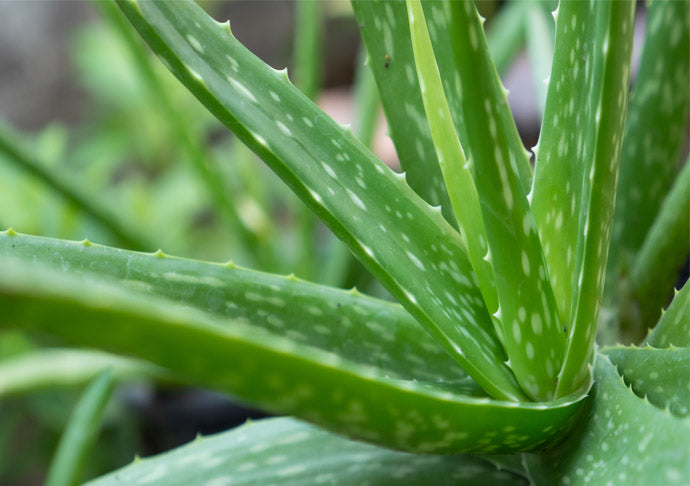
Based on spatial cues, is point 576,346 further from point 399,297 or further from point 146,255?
point 146,255

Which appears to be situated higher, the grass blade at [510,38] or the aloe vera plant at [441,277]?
the aloe vera plant at [441,277]

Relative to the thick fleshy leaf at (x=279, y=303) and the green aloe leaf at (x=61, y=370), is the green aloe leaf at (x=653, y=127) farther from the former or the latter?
the green aloe leaf at (x=61, y=370)

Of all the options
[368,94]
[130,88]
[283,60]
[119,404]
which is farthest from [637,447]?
[283,60]

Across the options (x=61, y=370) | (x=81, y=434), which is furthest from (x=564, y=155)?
(x=61, y=370)

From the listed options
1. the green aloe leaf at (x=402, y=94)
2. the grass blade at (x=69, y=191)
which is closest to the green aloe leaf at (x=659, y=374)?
the green aloe leaf at (x=402, y=94)

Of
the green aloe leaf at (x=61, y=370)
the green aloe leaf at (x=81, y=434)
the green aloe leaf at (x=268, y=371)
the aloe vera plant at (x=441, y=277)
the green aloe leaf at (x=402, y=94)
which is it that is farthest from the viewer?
the green aloe leaf at (x=61, y=370)

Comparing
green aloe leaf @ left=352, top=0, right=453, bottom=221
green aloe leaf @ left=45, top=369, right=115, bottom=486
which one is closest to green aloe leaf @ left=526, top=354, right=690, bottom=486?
green aloe leaf @ left=352, top=0, right=453, bottom=221

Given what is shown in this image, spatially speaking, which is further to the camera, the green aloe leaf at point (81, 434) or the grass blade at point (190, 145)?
the grass blade at point (190, 145)
